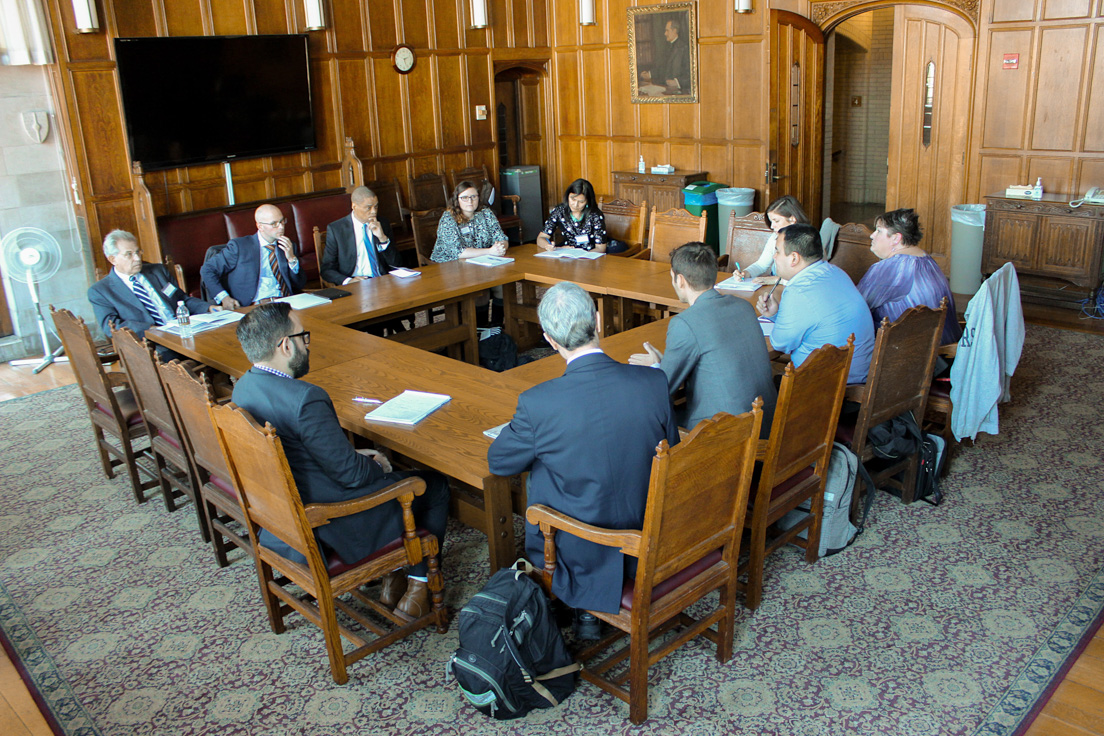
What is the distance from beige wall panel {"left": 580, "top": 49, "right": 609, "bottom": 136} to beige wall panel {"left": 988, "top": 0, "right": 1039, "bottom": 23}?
3.90 metres

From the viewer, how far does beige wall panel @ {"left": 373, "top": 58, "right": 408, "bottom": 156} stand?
8484 mm

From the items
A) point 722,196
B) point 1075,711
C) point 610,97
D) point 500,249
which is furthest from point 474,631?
point 610,97

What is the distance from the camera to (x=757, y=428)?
2.66 meters

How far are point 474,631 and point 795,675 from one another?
1129 millimetres

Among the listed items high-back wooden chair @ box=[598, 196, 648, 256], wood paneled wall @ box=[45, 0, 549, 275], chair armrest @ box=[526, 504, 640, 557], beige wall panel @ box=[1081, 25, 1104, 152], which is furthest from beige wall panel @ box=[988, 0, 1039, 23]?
chair armrest @ box=[526, 504, 640, 557]

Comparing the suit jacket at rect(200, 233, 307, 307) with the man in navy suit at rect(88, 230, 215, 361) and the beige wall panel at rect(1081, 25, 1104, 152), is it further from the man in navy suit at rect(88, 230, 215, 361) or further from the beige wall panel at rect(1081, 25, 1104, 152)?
the beige wall panel at rect(1081, 25, 1104, 152)

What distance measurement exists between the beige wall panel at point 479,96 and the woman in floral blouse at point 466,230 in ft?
10.5

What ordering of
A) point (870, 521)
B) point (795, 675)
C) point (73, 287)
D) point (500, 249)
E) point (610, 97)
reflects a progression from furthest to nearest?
1. point (610, 97)
2. point (73, 287)
3. point (500, 249)
4. point (870, 521)
5. point (795, 675)

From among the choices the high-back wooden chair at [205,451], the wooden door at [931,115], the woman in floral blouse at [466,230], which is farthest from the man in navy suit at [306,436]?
the wooden door at [931,115]

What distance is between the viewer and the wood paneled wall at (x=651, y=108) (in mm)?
8430

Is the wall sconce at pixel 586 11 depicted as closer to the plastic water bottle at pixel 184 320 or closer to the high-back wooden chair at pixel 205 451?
the plastic water bottle at pixel 184 320

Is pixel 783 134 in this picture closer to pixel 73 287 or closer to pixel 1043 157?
pixel 1043 157

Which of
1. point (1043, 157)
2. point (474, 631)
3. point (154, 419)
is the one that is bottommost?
point (474, 631)

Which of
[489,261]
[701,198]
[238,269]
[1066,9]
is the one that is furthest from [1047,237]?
[238,269]
